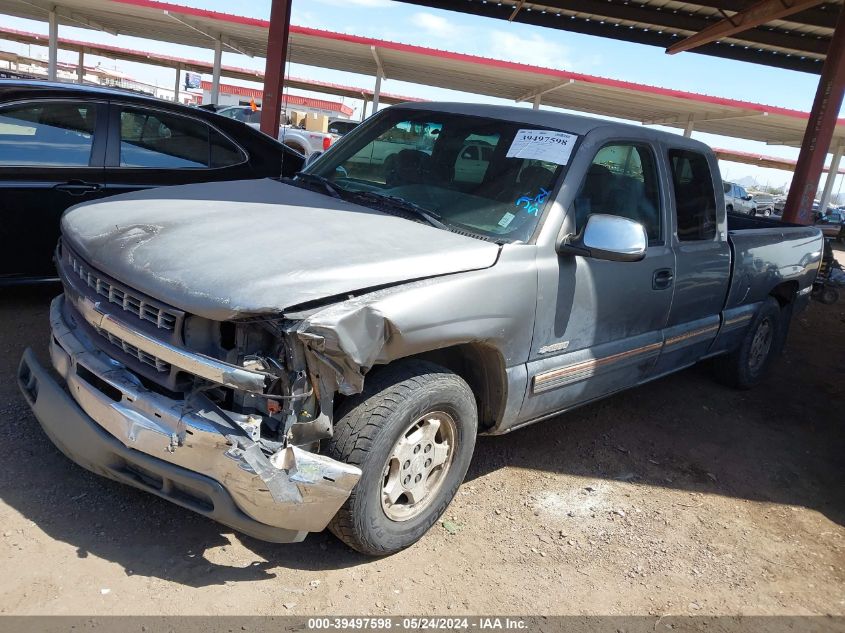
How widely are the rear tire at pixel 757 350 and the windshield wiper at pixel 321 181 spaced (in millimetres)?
3525

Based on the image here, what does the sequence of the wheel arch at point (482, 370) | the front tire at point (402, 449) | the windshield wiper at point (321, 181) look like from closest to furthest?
1. the front tire at point (402, 449)
2. the wheel arch at point (482, 370)
3. the windshield wiper at point (321, 181)

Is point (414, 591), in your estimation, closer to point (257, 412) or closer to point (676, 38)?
point (257, 412)

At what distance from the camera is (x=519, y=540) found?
3.23 metres

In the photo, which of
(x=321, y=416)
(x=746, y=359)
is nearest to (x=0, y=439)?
(x=321, y=416)

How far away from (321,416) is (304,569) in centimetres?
78

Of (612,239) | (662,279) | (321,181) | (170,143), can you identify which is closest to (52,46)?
(170,143)

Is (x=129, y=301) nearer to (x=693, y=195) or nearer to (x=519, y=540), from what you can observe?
(x=519, y=540)

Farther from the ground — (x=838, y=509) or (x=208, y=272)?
(x=208, y=272)

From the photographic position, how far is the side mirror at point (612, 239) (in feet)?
10.3

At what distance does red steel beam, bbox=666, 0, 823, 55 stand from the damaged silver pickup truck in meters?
6.45

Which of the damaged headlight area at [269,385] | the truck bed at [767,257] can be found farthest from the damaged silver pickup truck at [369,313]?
the truck bed at [767,257]

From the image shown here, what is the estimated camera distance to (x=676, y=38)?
39.1ft

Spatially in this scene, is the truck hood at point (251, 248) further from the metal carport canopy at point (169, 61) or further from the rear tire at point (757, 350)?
the metal carport canopy at point (169, 61)

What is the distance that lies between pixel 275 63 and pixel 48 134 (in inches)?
198
